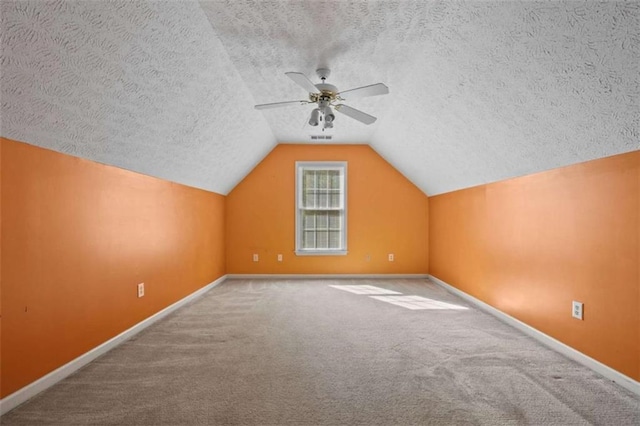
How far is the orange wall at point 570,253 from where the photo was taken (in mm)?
1958

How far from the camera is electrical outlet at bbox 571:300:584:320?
2.30 metres

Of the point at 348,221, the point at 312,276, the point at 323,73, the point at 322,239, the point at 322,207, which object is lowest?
the point at 312,276

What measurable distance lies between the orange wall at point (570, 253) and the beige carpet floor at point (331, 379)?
0.25 m

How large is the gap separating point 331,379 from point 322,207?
12.2ft

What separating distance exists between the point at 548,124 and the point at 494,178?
4.21 ft

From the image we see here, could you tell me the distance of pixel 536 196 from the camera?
2793mm

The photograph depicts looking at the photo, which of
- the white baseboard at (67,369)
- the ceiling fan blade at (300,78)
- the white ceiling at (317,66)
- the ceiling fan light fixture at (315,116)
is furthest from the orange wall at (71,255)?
the ceiling fan light fixture at (315,116)

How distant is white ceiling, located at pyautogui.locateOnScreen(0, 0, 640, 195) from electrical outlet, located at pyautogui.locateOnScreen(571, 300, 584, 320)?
3.77ft

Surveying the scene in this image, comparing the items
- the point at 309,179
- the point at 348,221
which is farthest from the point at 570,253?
the point at 309,179

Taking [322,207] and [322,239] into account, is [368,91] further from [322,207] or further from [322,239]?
[322,239]

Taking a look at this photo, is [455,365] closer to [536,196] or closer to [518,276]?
[518,276]

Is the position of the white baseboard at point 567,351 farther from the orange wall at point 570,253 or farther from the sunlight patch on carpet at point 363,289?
the sunlight patch on carpet at point 363,289

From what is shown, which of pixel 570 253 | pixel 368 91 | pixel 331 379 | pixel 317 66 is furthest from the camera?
pixel 317 66

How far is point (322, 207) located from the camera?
551 cm
